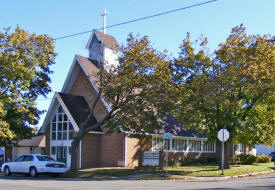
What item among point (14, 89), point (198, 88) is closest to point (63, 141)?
point (14, 89)

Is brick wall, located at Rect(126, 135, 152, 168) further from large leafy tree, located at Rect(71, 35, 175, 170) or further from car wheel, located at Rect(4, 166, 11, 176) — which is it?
car wheel, located at Rect(4, 166, 11, 176)

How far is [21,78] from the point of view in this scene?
26750 millimetres

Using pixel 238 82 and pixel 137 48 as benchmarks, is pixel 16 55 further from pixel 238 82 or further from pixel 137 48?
pixel 238 82

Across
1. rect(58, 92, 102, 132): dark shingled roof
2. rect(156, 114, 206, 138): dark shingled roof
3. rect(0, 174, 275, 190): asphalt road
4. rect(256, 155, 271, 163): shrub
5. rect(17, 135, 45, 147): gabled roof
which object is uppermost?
rect(58, 92, 102, 132): dark shingled roof

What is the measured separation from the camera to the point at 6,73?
25.7 m

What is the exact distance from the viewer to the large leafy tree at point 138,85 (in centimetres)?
2409

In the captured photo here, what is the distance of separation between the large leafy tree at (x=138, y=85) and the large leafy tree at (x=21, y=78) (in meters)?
5.75

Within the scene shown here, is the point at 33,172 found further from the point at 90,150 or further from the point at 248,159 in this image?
the point at 248,159

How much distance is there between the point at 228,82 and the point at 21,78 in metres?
14.8

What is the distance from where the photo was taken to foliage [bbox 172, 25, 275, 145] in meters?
23.7

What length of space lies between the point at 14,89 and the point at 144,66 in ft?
32.5

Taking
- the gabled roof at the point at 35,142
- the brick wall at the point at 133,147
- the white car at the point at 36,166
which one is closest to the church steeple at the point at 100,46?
the brick wall at the point at 133,147

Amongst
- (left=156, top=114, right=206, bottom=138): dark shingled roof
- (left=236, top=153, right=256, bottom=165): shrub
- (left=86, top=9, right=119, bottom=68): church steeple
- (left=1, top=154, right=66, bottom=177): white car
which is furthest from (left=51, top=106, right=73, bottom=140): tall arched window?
(left=236, top=153, right=256, bottom=165): shrub

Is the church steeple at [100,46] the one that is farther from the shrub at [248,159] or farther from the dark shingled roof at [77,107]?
the shrub at [248,159]
